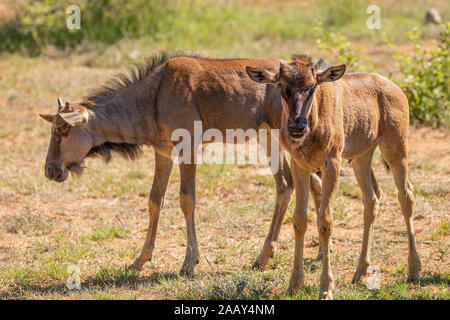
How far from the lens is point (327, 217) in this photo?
609cm

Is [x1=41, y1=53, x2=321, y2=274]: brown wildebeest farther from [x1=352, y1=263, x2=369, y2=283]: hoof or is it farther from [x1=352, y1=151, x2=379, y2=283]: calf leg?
[x1=352, y1=263, x2=369, y2=283]: hoof

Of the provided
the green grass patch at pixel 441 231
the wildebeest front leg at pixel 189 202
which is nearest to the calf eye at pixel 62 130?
the wildebeest front leg at pixel 189 202

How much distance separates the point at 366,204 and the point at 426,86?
5888 mm

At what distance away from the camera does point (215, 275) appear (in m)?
7.08

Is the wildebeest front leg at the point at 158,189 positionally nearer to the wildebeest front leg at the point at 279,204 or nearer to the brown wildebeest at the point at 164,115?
the brown wildebeest at the point at 164,115

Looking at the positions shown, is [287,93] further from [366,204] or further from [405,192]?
[405,192]

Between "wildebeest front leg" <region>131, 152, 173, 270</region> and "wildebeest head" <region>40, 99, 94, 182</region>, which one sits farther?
"wildebeest front leg" <region>131, 152, 173, 270</region>

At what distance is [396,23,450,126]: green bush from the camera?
1201 cm

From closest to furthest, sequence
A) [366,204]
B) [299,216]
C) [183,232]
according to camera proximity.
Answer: [299,216] → [366,204] → [183,232]

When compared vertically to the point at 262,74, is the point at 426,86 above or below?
below

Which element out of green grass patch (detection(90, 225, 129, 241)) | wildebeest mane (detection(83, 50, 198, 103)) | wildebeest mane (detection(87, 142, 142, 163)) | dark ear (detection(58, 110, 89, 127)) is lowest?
green grass patch (detection(90, 225, 129, 241))

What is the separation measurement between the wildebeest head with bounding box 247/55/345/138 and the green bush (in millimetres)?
6545

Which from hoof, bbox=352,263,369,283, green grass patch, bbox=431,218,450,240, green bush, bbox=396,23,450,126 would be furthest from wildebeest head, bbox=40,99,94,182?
green bush, bbox=396,23,450,126

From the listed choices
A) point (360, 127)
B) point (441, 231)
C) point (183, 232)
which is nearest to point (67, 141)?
point (183, 232)
